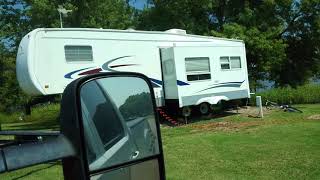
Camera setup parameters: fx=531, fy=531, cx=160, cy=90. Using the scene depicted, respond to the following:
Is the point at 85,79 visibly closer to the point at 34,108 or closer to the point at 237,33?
the point at 237,33

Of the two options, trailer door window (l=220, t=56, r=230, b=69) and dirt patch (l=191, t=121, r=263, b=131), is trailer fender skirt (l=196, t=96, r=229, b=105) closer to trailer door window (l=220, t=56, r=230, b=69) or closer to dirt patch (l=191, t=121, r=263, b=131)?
trailer door window (l=220, t=56, r=230, b=69)

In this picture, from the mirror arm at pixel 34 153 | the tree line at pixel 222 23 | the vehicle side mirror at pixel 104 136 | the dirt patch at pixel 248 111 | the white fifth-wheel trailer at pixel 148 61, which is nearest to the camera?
the mirror arm at pixel 34 153

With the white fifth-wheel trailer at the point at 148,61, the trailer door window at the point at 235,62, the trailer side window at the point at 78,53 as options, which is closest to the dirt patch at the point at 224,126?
the white fifth-wheel trailer at the point at 148,61

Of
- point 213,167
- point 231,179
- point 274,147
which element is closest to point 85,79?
point 231,179

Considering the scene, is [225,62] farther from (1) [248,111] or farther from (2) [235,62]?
(1) [248,111]

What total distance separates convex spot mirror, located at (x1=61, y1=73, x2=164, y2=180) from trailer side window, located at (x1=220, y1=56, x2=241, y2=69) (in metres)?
17.8

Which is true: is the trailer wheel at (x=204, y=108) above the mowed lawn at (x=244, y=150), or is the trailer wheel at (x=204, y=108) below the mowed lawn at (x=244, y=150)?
above

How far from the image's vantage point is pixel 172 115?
62.0ft

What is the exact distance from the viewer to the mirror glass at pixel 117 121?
1.56m

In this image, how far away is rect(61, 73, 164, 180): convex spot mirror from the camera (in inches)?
58.4

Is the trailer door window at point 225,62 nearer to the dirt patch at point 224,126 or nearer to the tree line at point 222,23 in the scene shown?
the dirt patch at point 224,126

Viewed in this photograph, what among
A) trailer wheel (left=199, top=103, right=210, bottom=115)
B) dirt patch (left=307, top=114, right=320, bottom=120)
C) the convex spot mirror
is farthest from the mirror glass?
trailer wheel (left=199, top=103, right=210, bottom=115)

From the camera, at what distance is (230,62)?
19.9m

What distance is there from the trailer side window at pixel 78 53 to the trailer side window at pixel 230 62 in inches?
214
